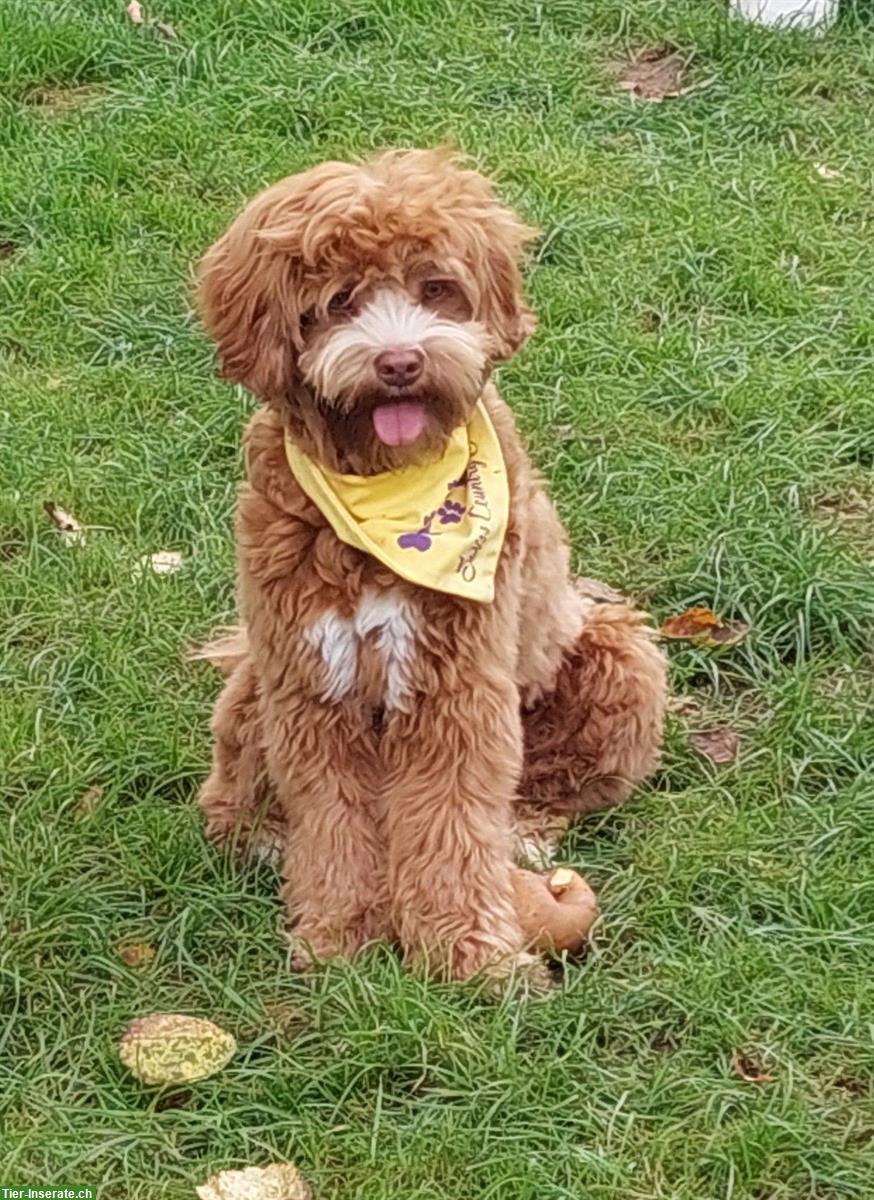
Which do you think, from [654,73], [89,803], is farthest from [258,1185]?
[654,73]

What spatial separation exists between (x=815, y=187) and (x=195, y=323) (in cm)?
203

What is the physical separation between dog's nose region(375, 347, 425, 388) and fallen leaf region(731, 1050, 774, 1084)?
132cm

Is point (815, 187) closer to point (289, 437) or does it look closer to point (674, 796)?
point (674, 796)

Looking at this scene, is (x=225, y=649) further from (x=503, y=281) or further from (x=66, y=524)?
(x=503, y=281)

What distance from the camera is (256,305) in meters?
3.67

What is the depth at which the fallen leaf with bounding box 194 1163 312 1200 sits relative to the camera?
11.5 ft

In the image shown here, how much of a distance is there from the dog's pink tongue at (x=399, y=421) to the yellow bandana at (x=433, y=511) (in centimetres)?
14

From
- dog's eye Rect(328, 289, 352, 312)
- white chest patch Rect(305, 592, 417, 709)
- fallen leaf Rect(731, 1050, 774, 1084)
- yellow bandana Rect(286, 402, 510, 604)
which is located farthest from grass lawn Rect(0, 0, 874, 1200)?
dog's eye Rect(328, 289, 352, 312)

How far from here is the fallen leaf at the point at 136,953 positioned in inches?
160

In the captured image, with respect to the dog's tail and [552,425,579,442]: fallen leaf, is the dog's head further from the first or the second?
[552,425,579,442]: fallen leaf

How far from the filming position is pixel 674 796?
14.6ft

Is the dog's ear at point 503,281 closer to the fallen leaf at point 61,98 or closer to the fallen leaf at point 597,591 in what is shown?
the fallen leaf at point 597,591

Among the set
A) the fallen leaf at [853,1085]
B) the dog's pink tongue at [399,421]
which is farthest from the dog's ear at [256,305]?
the fallen leaf at [853,1085]

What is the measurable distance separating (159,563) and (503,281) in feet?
5.55
